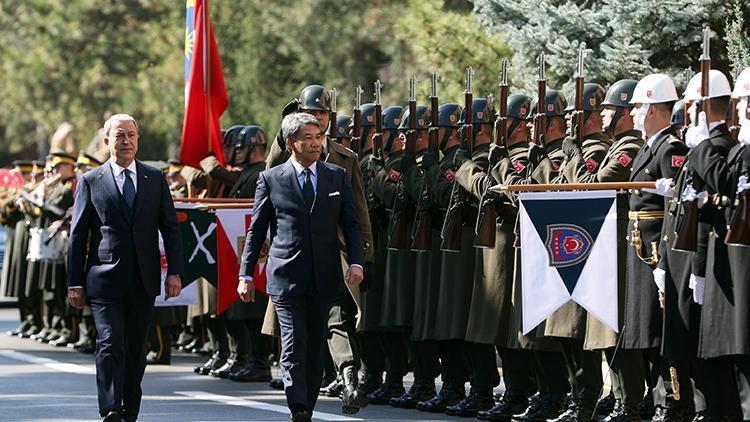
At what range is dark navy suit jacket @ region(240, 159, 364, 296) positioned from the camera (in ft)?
33.9

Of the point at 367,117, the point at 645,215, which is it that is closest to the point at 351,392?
the point at 645,215

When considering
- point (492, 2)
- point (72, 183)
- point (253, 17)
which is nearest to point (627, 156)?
point (492, 2)

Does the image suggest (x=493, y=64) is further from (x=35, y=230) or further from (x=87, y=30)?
(x=87, y=30)

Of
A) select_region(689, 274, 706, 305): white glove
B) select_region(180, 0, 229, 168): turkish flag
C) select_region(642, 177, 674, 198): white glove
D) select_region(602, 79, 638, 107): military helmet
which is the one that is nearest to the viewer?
select_region(689, 274, 706, 305): white glove

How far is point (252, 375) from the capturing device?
14844 mm

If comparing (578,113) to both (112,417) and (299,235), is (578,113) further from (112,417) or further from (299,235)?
(112,417)

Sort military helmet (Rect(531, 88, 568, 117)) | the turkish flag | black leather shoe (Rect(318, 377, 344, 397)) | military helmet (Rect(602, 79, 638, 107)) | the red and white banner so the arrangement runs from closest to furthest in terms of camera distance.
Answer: military helmet (Rect(602, 79, 638, 107)) < military helmet (Rect(531, 88, 568, 117)) < black leather shoe (Rect(318, 377, 344, 397)) < the red and white banner < the turkish flag

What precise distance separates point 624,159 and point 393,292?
9.75ft

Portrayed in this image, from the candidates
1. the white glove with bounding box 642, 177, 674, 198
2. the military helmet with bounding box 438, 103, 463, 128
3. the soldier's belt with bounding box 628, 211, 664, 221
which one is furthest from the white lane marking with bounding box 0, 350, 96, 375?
the white glove with bounding box 642, 177, 674, 198

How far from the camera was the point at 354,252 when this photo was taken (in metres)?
10.5

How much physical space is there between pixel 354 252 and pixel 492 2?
19.4ft

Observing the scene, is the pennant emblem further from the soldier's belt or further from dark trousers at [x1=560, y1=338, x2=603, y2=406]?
dark trousers at [x1=560, y1=338, x2=603, y2=406]

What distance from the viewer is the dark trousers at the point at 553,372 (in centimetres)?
1152

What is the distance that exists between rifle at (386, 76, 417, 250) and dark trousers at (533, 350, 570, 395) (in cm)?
188
